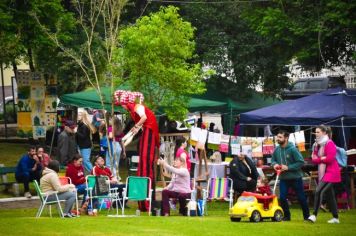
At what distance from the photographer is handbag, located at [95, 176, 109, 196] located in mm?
18453

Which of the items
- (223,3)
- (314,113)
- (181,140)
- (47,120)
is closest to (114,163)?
(181,140)

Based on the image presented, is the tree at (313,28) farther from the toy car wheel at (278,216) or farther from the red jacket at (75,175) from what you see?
the toy car wheel at (278,216)

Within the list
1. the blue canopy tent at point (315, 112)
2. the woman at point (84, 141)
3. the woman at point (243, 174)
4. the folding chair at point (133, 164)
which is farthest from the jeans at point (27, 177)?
the blue canopy tent at point (315, 112)

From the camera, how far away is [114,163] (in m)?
23.1

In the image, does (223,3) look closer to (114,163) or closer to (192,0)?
(192,0)

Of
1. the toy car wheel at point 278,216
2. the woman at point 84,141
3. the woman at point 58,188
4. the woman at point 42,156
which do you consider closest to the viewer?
the toy car wheel at point 278,216

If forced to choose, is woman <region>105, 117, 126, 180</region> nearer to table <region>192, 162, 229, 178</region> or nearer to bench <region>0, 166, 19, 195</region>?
table <region>192, 162, 229, 178</region>

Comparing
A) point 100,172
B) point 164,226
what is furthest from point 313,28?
point 164,226

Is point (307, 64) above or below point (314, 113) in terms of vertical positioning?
above

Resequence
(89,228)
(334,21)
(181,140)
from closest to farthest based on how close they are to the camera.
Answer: (89,228) < (181,140) < (334,21)

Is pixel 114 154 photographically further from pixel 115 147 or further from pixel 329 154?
pixel 329 154

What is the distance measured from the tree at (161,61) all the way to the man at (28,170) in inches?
138

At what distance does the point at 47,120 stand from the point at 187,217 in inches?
518

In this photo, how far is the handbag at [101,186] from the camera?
18453 mm
